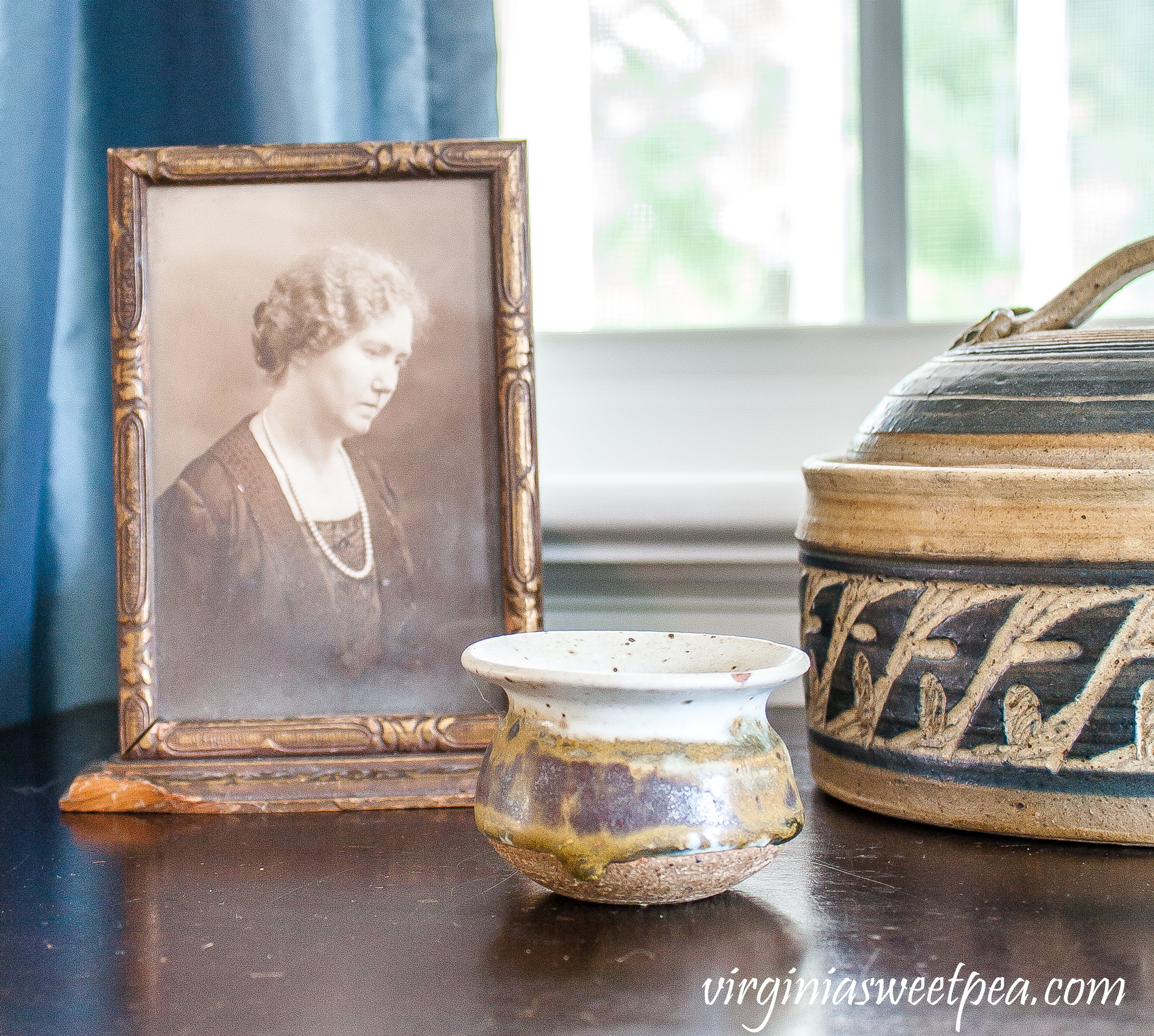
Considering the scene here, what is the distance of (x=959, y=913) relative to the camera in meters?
0.49

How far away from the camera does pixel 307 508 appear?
0.66m

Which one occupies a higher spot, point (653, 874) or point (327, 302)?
point (327, 302)

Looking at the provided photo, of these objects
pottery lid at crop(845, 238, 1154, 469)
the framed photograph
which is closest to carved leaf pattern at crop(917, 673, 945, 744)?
pottery lid at crop(845, 238, 1154, 469)

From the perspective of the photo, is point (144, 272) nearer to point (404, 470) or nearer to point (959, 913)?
point (404, 470)

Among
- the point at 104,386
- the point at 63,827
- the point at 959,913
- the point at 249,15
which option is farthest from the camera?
the point at 104,386

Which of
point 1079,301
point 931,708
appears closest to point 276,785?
point 931,708

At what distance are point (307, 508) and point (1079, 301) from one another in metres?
0.43

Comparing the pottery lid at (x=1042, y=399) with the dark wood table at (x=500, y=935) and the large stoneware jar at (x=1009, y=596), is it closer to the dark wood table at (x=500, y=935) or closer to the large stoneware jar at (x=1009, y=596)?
the large stoneware jar at (x=1009, y=596)

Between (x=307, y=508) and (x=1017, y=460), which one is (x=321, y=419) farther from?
(x=1017, y=460)

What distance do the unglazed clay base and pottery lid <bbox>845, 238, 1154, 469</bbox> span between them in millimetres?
221

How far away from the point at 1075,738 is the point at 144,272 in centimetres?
54

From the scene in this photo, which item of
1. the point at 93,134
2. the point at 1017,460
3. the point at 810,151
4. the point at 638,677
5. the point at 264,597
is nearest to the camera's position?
the point at 638,677

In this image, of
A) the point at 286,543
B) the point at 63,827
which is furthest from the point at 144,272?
the point at 63,827

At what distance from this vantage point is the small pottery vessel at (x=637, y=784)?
45 centimetres
